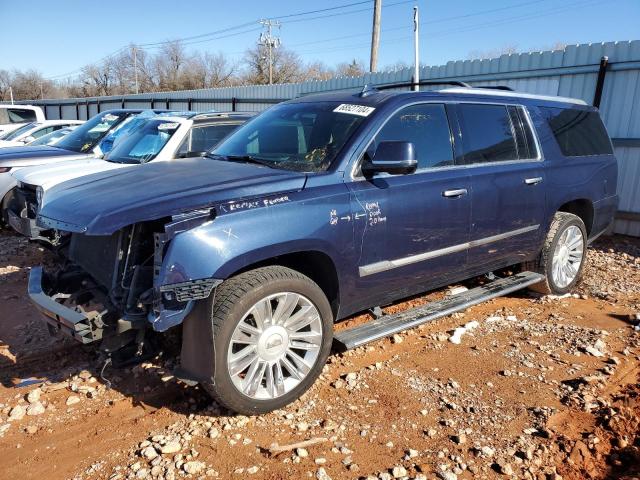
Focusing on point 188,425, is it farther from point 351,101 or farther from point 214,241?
point 351,101

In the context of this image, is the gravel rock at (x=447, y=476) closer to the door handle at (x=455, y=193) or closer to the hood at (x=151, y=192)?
the hood at (x=151, y=192)

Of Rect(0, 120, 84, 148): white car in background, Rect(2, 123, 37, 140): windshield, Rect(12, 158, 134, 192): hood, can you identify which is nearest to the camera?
Rect(12, 158, 134, 192): hood

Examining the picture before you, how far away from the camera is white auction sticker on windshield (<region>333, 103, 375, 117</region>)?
3787 millimetres

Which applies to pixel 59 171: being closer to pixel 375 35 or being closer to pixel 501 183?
pixel 501 183

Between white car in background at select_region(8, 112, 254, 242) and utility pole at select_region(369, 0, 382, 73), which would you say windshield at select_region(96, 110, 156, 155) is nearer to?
white car in background at select_region(8, 112, 254, 242)

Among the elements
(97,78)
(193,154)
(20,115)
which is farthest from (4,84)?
(193,154)

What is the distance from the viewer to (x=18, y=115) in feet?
54.4

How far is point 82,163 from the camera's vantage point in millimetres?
6988

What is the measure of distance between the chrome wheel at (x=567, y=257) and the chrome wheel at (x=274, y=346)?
10.5 ft

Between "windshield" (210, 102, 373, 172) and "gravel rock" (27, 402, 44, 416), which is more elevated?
"windshield" (210, 102, 373, 172)

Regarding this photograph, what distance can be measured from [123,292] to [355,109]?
7.00 ft

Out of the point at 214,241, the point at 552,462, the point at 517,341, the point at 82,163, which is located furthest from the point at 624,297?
the point at 82,163

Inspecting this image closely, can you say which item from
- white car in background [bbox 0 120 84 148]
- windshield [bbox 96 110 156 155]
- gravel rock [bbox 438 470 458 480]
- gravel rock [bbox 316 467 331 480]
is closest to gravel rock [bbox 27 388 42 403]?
gravel rock [bbox 316 467 331 480]

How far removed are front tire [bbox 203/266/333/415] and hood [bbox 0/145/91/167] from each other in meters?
5.94
